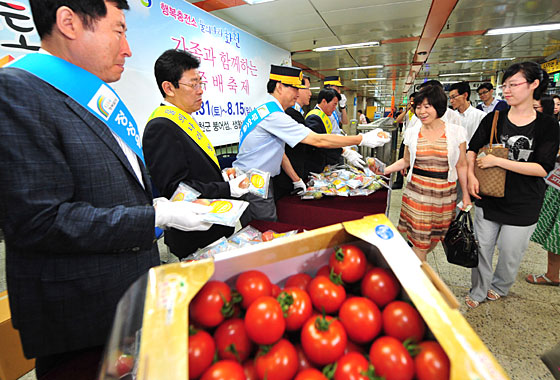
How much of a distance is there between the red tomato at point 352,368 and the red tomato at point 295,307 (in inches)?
4.4

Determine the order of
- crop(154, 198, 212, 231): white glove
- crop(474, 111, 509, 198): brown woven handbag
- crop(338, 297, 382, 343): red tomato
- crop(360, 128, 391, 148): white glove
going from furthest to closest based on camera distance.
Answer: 1. crop(360, 128, 391, 148): white glove
2. crop(474, 111, 509, 198): brown woven handbag
3. crop(154, 198, 212, 231): white glove
4. crop(338, 297, 382, 343): red tomato

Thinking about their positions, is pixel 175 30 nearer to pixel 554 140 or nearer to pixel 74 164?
pixel 74 164

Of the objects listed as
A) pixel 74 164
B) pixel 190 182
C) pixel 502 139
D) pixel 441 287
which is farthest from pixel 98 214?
pixel 502 139

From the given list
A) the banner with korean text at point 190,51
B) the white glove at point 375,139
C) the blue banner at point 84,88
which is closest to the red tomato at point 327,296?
the blue banner at point 84,88

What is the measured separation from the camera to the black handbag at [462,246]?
1.92 m

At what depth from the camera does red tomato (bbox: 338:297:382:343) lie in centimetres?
57

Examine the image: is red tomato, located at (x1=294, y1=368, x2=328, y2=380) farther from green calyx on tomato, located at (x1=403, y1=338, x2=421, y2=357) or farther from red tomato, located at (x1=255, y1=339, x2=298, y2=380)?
green calyx on tomato, located at (x1=403, y1=338, x2=421, y2=357)

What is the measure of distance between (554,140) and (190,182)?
2.21 m

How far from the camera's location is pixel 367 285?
0.65 metres

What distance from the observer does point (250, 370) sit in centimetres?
53

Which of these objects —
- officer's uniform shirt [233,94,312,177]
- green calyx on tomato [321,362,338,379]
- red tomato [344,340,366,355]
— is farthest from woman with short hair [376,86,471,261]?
green calyx on tomato [321,362,338,379]

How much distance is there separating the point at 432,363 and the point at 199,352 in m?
0.42

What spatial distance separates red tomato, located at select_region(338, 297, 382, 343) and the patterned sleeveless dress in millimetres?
1767

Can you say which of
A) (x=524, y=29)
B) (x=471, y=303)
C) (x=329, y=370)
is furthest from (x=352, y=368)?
(x=524, y=29)
